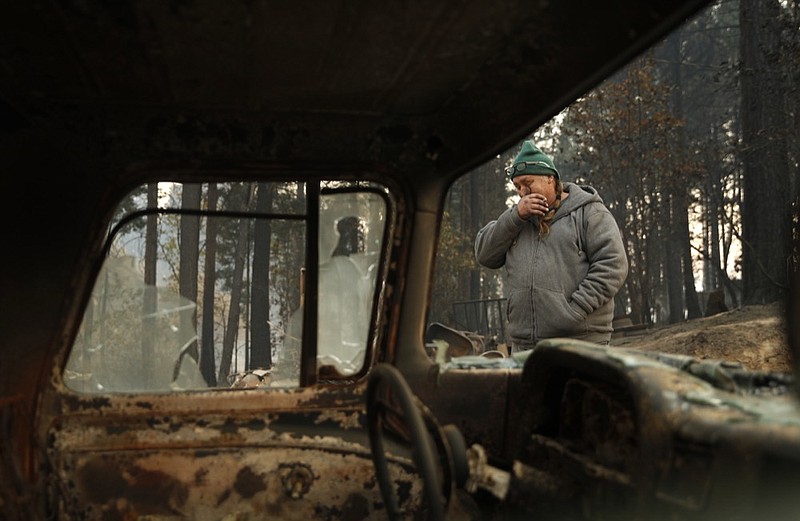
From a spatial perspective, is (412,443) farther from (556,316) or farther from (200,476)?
(556,316)

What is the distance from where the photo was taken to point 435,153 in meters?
2.74

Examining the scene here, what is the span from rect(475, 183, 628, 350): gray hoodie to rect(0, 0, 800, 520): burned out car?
1.21 meters

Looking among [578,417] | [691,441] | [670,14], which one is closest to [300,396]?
[578,417]

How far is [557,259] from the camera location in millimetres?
4223

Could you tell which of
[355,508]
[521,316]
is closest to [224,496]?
[355,508]

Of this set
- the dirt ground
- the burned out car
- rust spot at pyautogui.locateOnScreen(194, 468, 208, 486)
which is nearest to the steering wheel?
the burned out car

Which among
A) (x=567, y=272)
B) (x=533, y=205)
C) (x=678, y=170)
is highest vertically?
(x=678, y=170)

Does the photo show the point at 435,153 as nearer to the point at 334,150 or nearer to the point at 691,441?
the point at 334,150

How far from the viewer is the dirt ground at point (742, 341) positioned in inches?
413

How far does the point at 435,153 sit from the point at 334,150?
339mm

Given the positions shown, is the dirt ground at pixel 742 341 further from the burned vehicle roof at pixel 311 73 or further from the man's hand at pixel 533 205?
the burned vehicle roof at pixel 311 73

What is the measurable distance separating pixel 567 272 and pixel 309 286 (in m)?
1.85

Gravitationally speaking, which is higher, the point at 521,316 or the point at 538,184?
the point at 538,184

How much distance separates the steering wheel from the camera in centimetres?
187
